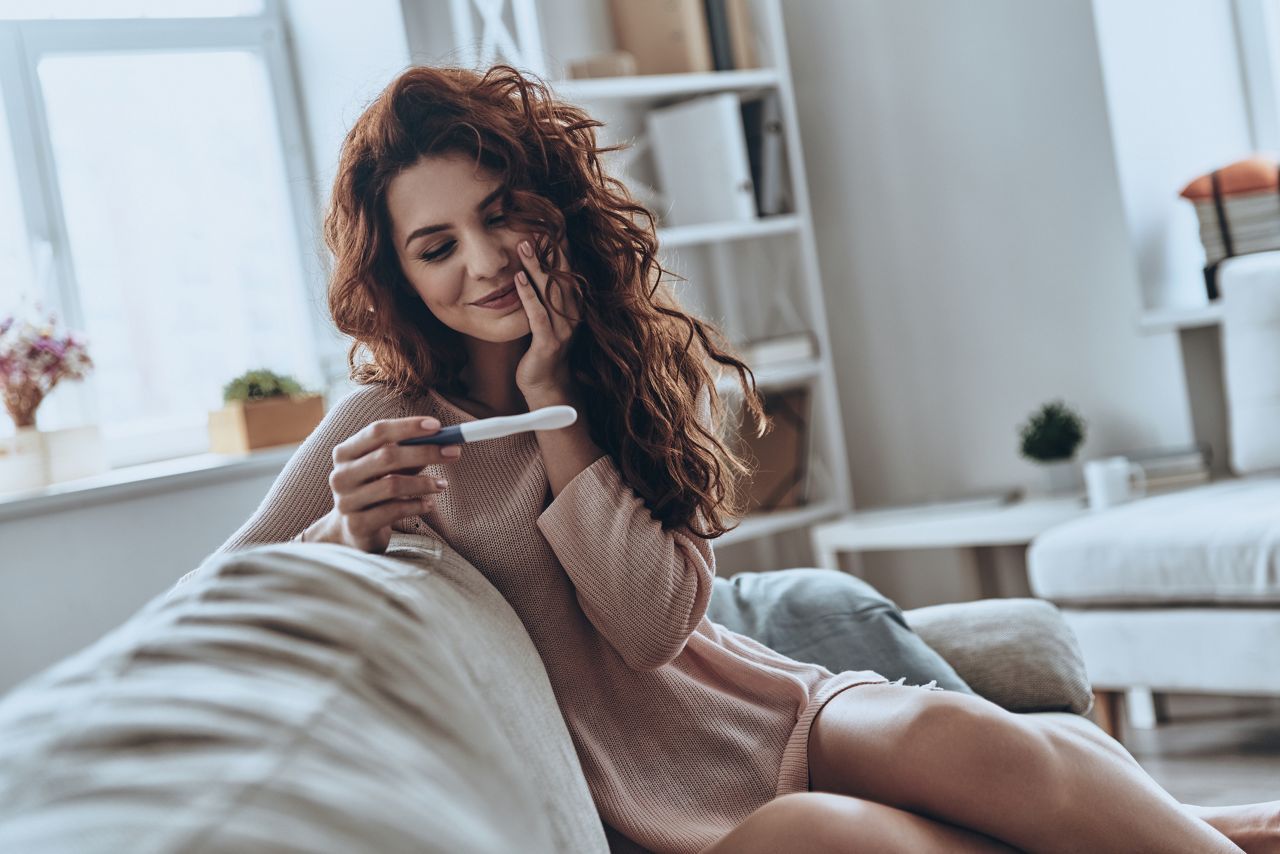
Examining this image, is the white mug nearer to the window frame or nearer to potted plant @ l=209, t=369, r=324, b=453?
the window frame

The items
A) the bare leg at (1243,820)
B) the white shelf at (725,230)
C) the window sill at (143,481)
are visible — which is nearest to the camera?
the bare leg at (1243,820)

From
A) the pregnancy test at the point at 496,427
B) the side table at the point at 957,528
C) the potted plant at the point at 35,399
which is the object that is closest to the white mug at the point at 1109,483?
the side table at the point at 957,528

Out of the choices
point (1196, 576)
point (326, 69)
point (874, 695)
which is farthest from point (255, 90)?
point (874, 695)

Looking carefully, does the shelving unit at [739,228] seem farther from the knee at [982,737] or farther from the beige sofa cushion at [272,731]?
the beige sofa cushion at [272,731]

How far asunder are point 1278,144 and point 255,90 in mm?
2421

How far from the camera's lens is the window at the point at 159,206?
9.89ft

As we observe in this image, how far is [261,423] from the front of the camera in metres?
3.00

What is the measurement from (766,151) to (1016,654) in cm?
207

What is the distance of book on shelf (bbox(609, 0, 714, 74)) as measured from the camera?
3375 millimetres

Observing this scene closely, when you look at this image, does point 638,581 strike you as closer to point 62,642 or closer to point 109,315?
point 62,642

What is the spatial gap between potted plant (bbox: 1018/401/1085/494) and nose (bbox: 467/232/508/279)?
2.10 m

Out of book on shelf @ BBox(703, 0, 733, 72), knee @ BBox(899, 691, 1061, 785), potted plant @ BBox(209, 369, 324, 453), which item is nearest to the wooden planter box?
potted plant @ BBox(209, 369, 324, 453)

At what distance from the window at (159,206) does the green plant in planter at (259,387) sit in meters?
0.20

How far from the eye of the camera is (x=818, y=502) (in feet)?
11.7
